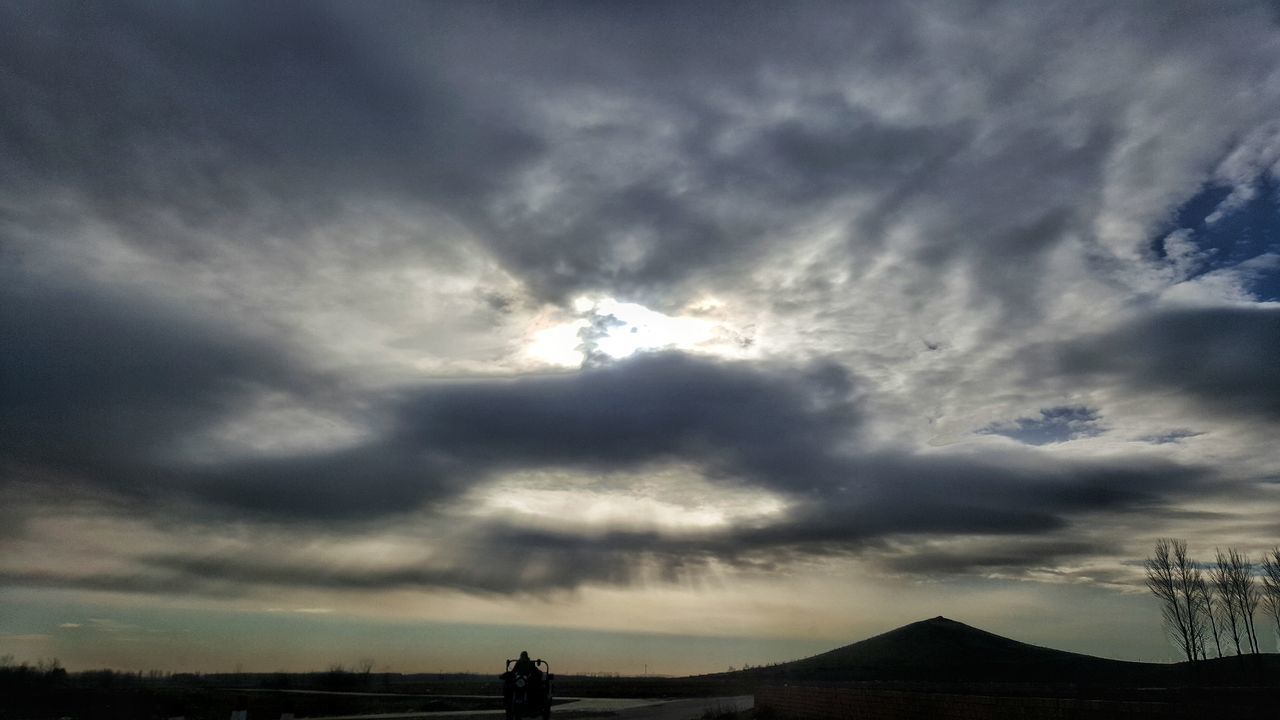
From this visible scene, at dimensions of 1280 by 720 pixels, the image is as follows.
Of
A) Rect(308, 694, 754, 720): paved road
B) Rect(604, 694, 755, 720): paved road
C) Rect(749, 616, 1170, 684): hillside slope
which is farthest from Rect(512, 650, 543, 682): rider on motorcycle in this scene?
Rect(749, 616, 1170, 684): hillside slope

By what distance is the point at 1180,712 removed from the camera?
19719mm

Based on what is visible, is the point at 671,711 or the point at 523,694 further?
the point at 671,711

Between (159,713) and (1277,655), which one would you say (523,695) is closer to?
(159,713)

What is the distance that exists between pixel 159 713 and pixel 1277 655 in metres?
135

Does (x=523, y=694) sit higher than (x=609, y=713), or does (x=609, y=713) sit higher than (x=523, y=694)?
(x=523, y=694)

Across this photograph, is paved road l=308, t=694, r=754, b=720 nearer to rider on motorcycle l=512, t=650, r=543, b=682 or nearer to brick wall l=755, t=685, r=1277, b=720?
brick wall l=755, t=685, r=1277, b=720

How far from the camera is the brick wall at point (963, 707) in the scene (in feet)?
67.3

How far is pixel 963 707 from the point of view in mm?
27500

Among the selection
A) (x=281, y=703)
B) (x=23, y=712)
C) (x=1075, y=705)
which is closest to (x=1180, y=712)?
(x=1075, y=705)

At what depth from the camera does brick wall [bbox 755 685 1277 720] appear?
67.3 ft

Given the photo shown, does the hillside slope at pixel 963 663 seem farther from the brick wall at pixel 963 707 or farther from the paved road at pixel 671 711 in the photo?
the brick wall at pixel 963 707

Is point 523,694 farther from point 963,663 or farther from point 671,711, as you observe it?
point 963,663

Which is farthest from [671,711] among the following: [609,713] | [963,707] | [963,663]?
[963,663]

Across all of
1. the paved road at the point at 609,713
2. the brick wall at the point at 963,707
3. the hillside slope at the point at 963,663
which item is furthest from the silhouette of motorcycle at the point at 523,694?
the hillside slope at the point at 963,663
